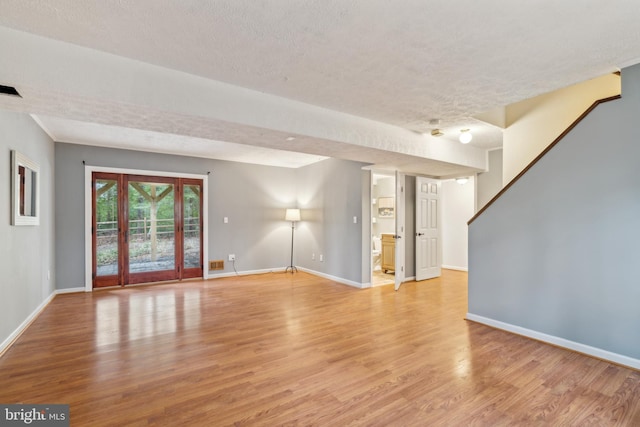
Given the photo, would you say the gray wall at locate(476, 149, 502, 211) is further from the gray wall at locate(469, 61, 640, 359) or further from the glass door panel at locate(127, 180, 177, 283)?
the glass door panel at locate(127, 180, 177, 283)

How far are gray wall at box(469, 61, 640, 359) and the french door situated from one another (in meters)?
5.31

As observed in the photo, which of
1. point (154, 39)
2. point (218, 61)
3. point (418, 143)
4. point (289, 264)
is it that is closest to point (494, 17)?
point (218, 61)

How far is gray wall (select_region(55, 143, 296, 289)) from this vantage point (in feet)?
16.6

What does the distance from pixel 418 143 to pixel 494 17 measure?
241cm

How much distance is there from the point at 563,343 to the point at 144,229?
6353 millimetres

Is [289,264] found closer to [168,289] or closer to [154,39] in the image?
[168,289]

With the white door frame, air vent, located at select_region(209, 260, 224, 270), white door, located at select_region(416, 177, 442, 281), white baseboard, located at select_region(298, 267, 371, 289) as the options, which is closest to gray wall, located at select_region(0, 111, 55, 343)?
air vent, located at select_region(209, 260, 224, 270)

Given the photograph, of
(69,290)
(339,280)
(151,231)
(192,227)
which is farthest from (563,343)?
(69,290)

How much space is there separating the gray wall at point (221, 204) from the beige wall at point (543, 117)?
15.0 feet

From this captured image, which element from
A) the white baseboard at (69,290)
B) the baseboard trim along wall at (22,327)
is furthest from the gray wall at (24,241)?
the white baseboard at (69,290)

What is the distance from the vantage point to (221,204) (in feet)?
21.2

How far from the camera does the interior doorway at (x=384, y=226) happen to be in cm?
695

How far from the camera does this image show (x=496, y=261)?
143 inches

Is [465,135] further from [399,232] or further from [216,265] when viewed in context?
[216,265]
